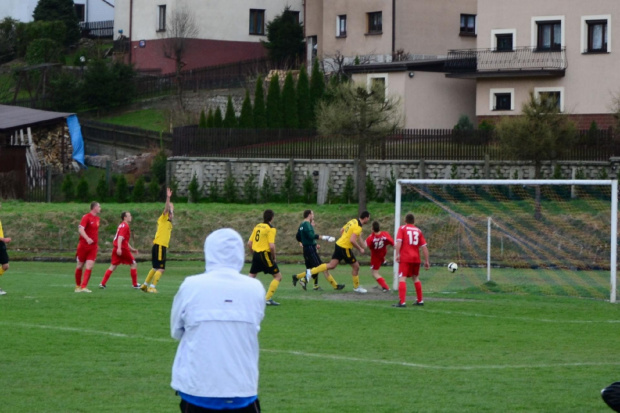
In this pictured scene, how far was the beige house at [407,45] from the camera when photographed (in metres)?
54.2

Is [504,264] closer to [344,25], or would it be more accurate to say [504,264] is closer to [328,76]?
[328,76]

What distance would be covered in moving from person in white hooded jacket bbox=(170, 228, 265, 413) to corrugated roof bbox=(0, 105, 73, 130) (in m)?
44.7

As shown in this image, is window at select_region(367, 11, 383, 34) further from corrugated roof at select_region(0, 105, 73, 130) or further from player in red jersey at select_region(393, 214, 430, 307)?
player in red jersey at select_region(393, 214, 430, 307)

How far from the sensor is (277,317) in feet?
60.4

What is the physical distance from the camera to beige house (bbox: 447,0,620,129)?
162 ft

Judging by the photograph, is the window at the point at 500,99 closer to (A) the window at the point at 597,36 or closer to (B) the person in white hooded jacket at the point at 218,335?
(A) the window at the point at 597,36

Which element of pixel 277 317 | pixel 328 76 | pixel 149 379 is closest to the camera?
pixel 149 379

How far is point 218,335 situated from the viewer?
689 cm

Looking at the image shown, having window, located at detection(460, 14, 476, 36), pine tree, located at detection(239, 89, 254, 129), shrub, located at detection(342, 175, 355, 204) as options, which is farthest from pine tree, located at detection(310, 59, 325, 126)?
window, located at detection(460, 14, 476, 36)

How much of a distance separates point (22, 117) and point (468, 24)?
2644cm

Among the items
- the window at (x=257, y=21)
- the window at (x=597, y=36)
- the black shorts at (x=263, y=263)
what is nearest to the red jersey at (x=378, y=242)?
the black shorts at (x=263, y=263)

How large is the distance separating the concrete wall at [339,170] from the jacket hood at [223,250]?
36557 mm

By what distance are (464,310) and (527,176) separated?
23.6m

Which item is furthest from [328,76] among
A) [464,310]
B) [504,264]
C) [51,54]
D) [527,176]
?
[464,310]
